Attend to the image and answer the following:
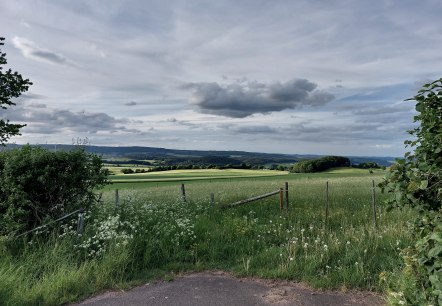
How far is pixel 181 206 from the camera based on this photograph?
12.6 metres

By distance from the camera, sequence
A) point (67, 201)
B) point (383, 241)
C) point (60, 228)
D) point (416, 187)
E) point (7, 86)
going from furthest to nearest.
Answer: point (7, 86) → point (67, 201) → point (60, 228) → point (383, 241) → point (416, 187)

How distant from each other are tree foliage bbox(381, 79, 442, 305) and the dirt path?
194 centimetres

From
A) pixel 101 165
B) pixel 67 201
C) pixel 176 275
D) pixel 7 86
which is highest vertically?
pixel 7 86

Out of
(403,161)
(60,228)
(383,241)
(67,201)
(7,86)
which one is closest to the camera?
(403,161)

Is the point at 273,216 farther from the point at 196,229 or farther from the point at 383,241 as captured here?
the point at 383,241

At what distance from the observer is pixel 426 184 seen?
11.1 ft

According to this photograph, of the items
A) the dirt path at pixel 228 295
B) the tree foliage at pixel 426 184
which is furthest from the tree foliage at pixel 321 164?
the tree foliage at pixel 426 184

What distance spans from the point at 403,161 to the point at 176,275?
507cm

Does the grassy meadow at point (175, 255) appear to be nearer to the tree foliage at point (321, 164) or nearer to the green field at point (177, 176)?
the green field at point (177, 176)

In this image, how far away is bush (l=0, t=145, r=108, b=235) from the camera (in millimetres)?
9141

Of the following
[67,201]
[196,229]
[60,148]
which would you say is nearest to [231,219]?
[196,229]

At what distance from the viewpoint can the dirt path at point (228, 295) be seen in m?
6.02

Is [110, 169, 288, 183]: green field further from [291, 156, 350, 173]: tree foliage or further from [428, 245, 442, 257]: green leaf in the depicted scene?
[428, 245, 442, 257]: green leaf

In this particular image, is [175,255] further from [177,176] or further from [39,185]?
[177,176]
